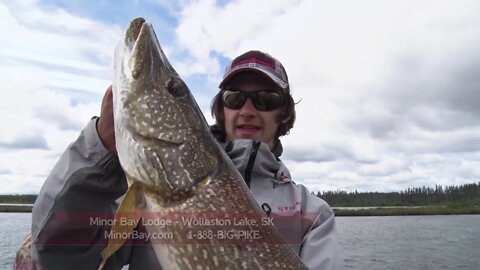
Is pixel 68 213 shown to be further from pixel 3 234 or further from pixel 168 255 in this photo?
pixel 3 234

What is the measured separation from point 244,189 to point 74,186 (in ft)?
3.19

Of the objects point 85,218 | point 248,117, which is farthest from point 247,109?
point 85,218

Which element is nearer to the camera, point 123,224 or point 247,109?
point 123,224

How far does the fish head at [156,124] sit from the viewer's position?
2.46 metres

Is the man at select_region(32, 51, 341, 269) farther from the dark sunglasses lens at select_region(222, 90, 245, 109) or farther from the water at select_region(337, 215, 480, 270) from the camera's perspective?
the water at select_region(337, 215, 480, 270)

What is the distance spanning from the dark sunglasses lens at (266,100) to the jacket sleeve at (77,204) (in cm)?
143

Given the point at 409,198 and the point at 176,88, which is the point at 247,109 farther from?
the point at 409,198

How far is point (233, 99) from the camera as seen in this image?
371 cm

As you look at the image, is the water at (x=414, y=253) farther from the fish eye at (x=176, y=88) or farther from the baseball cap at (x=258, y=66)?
the fish eye at (x=176, y=88)

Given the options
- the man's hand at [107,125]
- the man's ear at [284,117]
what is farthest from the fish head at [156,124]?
the man's ear at [284,117]

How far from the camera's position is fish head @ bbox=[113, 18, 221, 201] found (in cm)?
246

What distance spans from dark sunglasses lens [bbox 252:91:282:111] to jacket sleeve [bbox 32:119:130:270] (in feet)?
4.70

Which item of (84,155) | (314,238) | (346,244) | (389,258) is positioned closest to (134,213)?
(84,155)

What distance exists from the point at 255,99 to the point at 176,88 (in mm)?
1143
